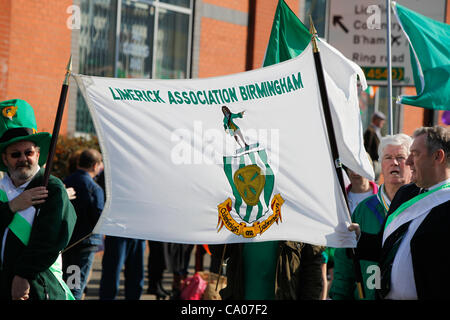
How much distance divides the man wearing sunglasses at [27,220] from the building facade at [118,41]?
7.37 m

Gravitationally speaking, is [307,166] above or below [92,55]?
below

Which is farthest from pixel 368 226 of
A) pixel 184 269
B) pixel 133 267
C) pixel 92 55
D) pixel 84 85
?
pixel 92 55

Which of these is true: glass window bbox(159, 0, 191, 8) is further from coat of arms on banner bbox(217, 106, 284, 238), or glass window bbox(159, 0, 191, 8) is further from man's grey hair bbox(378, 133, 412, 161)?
coat of arms on banner bbox(217, 106, 284, 238)

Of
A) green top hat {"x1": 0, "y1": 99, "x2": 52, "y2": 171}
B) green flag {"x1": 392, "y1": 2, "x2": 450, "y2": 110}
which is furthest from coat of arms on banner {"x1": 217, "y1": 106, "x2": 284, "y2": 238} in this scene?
green flag {"x1": 392, "y1": 2, "x2": 450, "y2": 110}

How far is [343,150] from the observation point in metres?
4.63

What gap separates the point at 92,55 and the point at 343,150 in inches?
373

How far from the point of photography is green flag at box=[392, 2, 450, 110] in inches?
232

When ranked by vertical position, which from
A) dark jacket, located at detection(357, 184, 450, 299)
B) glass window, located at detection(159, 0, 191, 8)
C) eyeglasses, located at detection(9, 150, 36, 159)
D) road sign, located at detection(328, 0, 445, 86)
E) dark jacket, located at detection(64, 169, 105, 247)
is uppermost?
glass window, located at detection(159, 0, 191, 8)

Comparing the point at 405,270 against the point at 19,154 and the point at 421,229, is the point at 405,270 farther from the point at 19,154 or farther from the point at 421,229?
the point at 19,154

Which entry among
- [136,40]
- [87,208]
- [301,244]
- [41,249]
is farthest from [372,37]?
[136,40]

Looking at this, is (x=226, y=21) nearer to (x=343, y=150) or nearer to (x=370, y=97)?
(x=370, y=97)

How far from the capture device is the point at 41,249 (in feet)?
Result: 14.4

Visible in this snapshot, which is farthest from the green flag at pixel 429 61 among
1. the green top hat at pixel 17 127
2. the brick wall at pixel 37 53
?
the brick wall at pixel 37 53

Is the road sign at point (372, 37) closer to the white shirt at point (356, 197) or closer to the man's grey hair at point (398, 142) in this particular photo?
the white shirt at point (356, 197)
